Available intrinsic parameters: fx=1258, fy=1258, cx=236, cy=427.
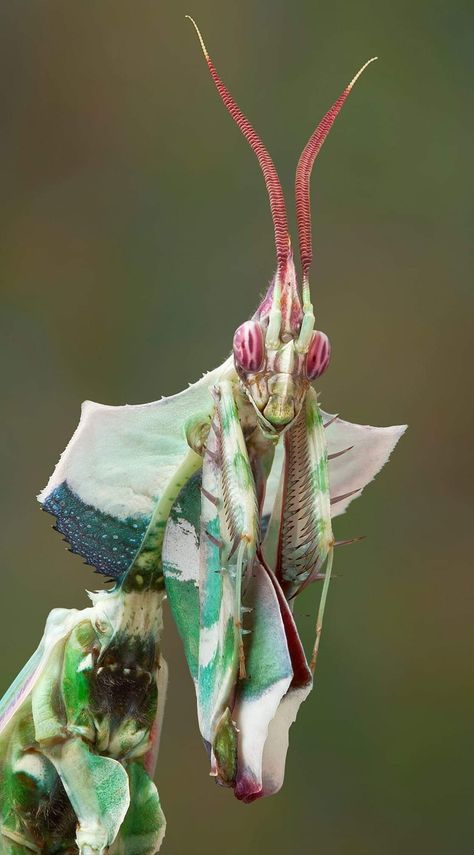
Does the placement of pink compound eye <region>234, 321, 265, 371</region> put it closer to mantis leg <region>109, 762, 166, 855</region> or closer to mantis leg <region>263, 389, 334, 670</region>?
mantis leg <region>263, 389, 334, 670</region>

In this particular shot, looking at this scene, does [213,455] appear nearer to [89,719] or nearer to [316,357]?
[316,357]

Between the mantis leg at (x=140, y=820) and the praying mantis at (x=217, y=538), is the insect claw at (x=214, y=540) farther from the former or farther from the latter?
the mantis leg at (x=140, y=820)

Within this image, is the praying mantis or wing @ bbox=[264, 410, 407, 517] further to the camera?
wing @ bbox=[264, 410, 407, 517]

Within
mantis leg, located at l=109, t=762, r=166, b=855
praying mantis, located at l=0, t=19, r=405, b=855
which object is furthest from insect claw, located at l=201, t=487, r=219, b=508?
mantis leg, located at l=109, t=762, r=166, b=855

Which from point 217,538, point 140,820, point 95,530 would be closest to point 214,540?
point 217,538

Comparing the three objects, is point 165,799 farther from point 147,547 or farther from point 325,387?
point 147,547

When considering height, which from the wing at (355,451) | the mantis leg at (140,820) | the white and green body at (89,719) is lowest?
the mantis leg at (140,820)

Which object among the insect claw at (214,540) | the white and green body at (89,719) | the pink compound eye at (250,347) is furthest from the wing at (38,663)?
the pink compound eye at (250,347)
